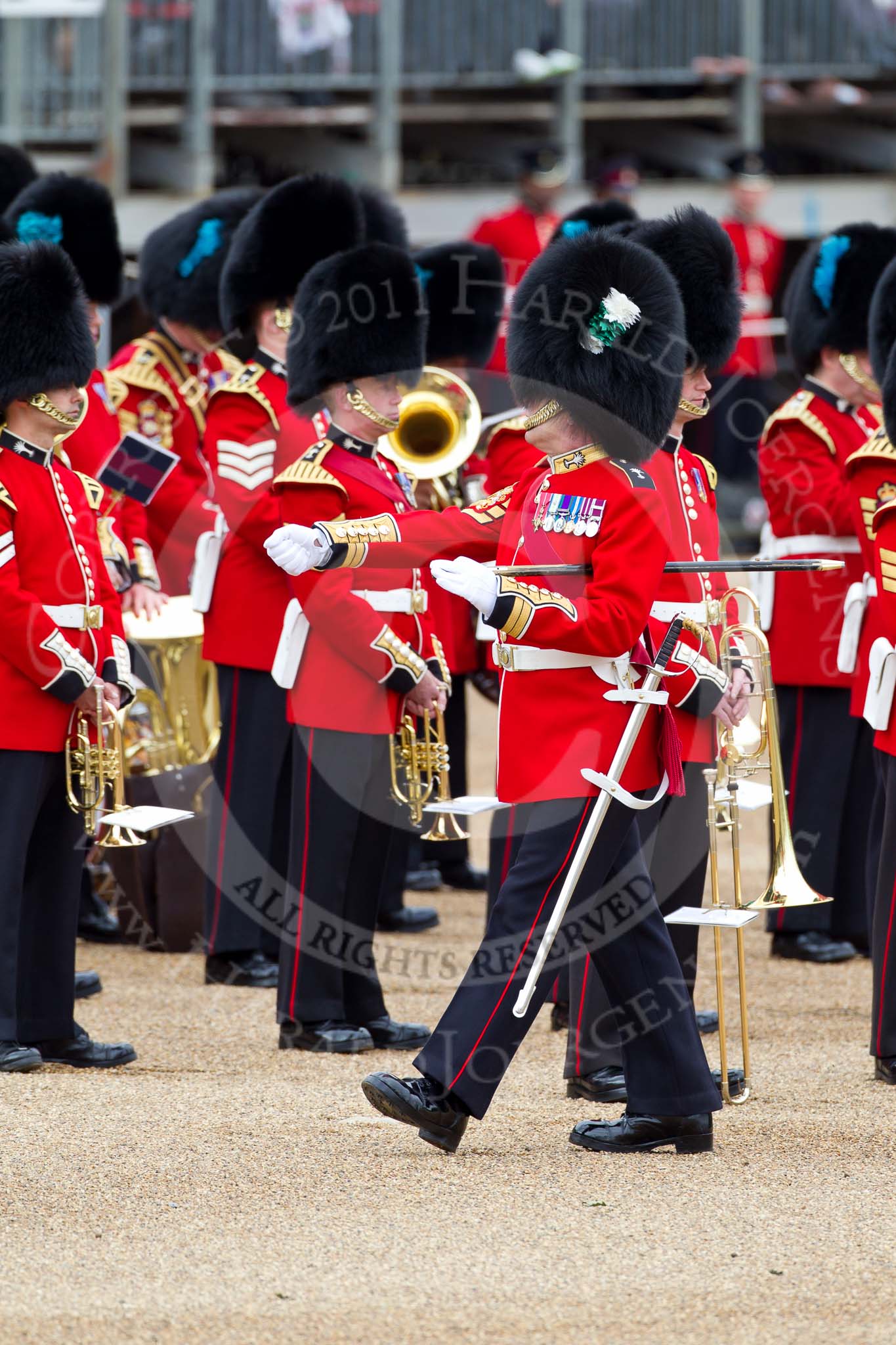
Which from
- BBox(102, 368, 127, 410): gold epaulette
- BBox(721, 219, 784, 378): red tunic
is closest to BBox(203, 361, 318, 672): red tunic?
BBox(102, 368, 127, 410): gold epaulette

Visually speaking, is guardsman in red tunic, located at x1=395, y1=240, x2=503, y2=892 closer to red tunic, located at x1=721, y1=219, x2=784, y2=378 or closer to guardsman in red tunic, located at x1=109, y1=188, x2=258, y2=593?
guardsman in red tunic, located at x1=109, y1=188, x2=258, y2=593

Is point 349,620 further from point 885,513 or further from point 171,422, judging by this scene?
point 171,422

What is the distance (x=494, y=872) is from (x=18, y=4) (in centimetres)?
714

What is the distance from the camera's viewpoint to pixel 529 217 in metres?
8.66

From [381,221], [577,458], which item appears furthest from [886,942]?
[381,221]

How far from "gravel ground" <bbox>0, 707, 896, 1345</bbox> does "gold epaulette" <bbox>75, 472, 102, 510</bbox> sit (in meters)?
1.02

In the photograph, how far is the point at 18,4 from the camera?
32.9ft

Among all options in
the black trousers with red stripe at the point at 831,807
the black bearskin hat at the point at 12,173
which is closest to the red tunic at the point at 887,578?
the black trousers with red stripe at the point at 831,807

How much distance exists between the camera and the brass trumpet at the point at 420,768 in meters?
3.88

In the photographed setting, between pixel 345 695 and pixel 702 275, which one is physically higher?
pixel 702 275

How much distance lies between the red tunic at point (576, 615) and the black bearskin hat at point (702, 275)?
60cm

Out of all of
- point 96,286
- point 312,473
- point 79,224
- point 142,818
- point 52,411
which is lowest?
point 142,818

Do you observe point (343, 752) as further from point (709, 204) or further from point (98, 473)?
point (709, 204)

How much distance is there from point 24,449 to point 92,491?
0.22 metres
